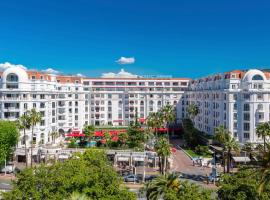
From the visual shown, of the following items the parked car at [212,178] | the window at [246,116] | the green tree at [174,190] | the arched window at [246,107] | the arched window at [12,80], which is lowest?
the parked car at [212,178]

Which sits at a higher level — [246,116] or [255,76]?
[255,76]

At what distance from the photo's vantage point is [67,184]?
4103 centimetres

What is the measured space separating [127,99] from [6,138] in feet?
247

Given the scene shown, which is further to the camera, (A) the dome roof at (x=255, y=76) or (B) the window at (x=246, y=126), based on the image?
(B) the window at (x=246, y=126)

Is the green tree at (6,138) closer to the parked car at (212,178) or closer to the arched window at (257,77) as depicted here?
the parked car at (212,178)

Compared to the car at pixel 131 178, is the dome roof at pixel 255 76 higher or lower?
higher

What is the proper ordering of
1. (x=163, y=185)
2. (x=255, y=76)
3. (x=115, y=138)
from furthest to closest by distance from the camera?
1. (x=115, y=138)
2. (x=255, y=76)
3. (x=163, y=185)

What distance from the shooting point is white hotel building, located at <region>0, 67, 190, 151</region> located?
97875 millimetres

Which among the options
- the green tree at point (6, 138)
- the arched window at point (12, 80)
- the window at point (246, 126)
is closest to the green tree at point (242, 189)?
the green tree at point (6, 138)

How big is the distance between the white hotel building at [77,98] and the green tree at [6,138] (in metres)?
16.1

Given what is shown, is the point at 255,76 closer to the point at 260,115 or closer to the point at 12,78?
the point at 260,115

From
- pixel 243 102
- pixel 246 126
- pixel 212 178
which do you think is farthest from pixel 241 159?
pixel 243 102

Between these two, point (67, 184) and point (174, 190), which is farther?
point (67, 184)

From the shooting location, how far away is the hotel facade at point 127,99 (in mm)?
94713
